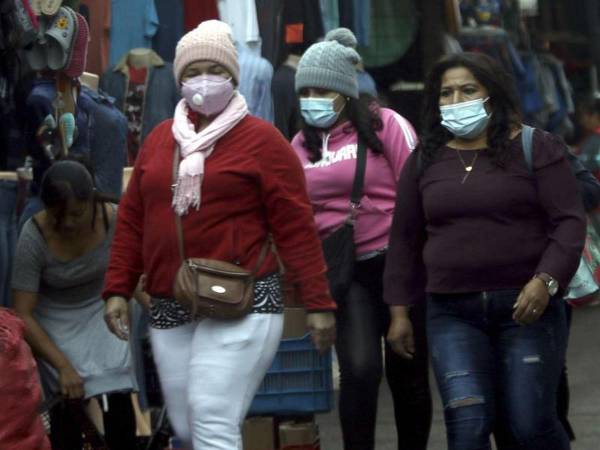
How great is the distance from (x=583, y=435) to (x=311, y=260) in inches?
131

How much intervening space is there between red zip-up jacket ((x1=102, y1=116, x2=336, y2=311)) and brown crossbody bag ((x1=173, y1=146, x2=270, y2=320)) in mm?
49

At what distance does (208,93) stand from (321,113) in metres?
1.35

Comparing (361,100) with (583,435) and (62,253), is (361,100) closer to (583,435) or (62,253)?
(62,253)

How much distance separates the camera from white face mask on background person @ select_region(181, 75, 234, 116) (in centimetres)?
606

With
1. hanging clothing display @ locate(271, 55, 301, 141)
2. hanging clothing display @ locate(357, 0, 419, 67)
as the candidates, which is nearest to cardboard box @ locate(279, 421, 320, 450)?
hanging clothing display @ locate(271, 55, 301, 141)

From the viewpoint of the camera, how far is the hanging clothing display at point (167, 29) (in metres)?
10.9

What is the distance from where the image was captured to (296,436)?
23.9ft

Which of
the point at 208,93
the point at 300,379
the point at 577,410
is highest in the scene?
the point at 208,93

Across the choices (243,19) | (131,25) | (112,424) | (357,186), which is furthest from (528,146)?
(131,25)

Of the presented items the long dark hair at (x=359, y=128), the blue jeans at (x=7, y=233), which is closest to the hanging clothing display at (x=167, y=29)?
the long dark hair at (x=359, y=128)

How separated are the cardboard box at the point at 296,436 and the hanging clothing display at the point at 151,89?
3.31 meters

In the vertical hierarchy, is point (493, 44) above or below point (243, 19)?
below

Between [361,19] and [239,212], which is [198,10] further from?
[239,212]

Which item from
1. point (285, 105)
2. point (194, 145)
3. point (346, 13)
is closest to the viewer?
point (194, 145)
